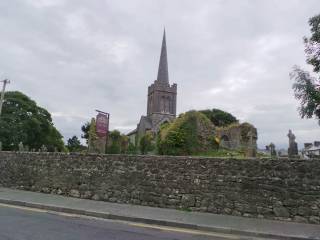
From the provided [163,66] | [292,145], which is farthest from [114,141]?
[163,66]

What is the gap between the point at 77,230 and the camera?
8297mm

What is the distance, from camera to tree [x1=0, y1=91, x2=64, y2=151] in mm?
44325

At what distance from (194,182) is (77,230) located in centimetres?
437

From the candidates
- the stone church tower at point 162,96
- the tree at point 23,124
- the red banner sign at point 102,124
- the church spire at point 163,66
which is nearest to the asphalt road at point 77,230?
the red banner sign at point 102,124

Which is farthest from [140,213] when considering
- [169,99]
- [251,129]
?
[169,99]

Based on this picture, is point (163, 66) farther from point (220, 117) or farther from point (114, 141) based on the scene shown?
point (114, 141)

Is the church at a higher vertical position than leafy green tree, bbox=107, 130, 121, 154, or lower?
higher

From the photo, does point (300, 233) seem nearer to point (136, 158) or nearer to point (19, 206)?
point (136, 158)

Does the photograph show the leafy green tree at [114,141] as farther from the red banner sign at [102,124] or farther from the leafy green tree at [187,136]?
the red banner sign at [102,124]

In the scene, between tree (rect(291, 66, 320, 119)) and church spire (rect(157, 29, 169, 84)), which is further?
church spire (rect(157, 29, 169, 84))

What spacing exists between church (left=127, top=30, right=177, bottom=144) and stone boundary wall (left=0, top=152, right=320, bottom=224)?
7073 centimetres

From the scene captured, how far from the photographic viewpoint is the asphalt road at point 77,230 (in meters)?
7.54

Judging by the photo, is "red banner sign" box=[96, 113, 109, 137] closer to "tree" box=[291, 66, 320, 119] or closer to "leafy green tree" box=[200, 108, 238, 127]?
"tree" box=[291, 66, 320, 119]

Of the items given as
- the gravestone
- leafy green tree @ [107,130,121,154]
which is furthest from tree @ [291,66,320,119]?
leafy green tree @ [107,130,121,154]
